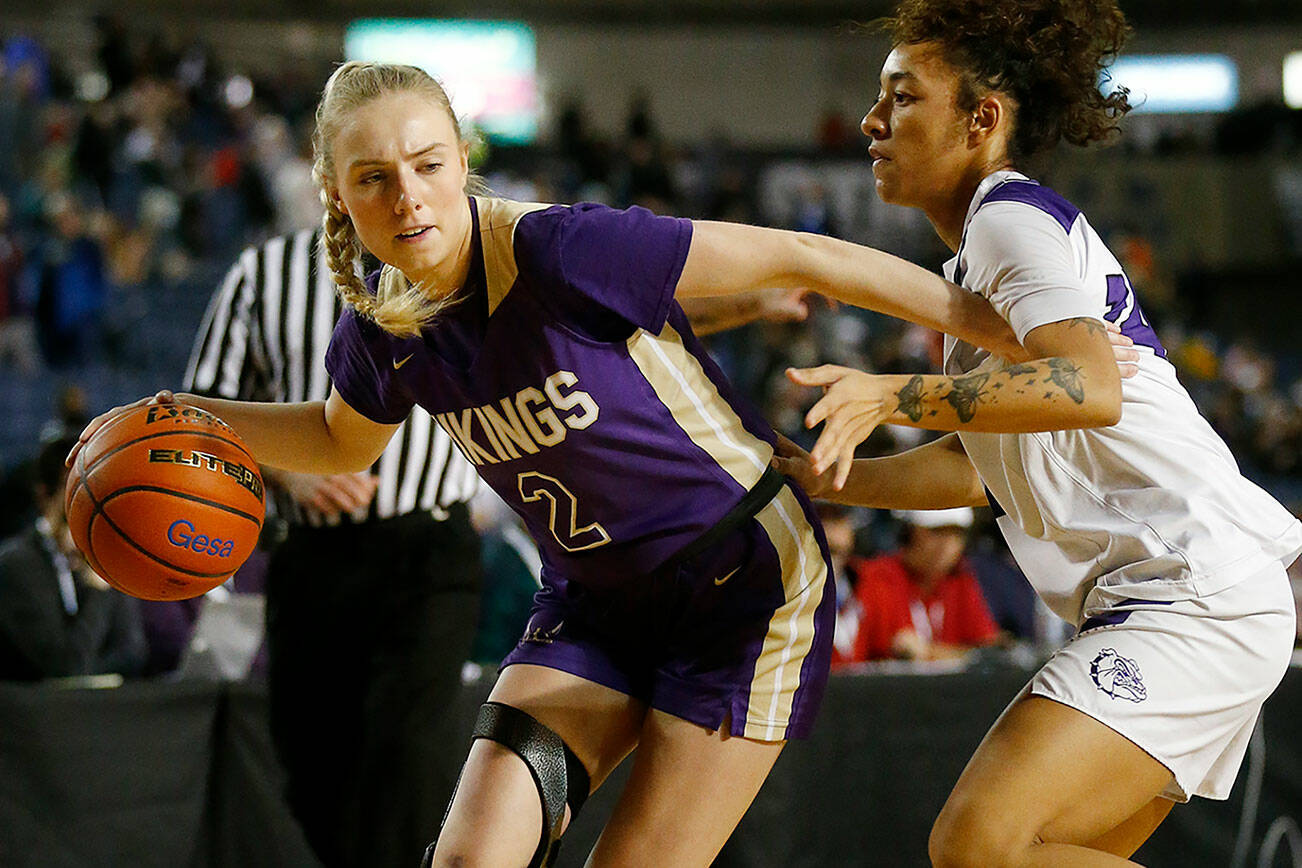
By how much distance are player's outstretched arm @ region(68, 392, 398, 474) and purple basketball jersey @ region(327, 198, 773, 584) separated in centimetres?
17

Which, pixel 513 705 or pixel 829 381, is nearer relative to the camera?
pixel 829 381

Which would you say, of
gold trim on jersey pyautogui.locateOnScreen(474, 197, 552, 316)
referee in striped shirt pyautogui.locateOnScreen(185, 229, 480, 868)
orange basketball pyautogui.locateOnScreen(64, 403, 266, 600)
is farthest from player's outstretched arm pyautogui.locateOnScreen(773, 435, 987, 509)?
referee in striped shirt pyautogui.locateOnScreen(185, 229, 480, 868)

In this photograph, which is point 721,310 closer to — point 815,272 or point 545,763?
point 815,272

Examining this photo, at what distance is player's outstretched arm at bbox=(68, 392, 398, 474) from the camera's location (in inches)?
109

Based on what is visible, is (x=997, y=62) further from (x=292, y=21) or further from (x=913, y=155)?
(x=292, y=21)

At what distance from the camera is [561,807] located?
2.56 metres

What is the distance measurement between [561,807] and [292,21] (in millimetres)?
18708

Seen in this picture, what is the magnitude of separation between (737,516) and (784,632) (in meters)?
0.24

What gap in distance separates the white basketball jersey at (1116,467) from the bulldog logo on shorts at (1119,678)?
0.13 meters

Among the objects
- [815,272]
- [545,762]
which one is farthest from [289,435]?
[815,272]

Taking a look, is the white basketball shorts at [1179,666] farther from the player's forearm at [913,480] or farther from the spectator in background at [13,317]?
the spectator in background at [13,317]

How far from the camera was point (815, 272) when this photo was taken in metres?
2.36

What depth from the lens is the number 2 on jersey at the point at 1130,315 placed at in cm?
253

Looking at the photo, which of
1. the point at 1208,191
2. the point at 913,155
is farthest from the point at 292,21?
the point at 913,155
